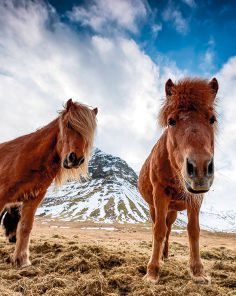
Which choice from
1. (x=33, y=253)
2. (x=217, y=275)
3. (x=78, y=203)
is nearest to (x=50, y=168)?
(x=33, y=253)

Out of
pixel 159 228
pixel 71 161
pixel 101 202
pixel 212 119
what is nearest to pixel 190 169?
pixel 212 119

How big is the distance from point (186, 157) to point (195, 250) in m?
2.61

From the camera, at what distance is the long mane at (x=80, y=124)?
22.4 ft

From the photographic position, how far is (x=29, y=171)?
6.67 metres

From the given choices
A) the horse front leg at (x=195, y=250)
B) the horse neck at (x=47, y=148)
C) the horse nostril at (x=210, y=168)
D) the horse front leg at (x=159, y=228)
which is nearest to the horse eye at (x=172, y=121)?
the horse nostril at (x=210, y=168)

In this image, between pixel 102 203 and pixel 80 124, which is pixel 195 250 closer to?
pixel 80 124

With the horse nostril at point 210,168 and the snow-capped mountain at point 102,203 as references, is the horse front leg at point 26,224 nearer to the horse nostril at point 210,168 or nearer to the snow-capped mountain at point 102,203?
the horse nostril at point 210,168

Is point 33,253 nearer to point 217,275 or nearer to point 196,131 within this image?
point 217,275

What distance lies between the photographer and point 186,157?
415 centimetres

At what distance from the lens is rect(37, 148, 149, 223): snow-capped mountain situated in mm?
97438

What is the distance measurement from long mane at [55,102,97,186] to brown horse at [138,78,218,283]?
5.61 ft

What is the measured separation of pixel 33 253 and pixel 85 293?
152 inches

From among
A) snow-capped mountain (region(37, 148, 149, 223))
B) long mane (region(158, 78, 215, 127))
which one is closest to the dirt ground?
long mane (region(158, 78, 215, 127))

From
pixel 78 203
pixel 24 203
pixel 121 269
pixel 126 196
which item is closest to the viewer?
pixel 121 269
